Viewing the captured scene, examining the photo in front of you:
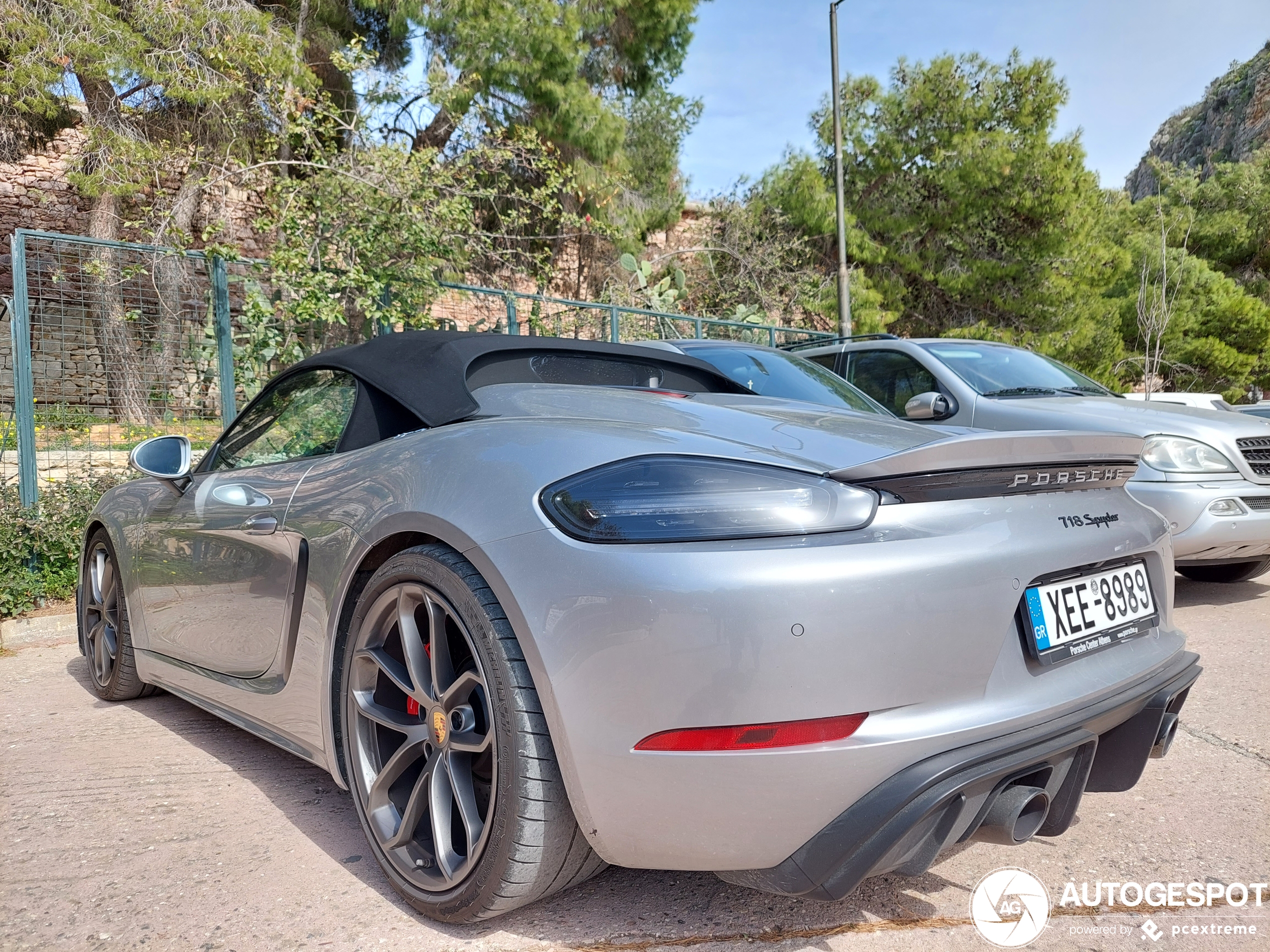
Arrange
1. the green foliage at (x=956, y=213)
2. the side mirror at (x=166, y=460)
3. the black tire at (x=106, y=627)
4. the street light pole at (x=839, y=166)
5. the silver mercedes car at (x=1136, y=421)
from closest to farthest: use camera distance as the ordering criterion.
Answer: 1. the side mirror at (x=166, y=460)
2. the black tire at (x=106, y=627)
3. the silver mercedes car at (x=1136, y=421)
4. the street light pole at (x=839, y=166)
5. the green foliage at (x=956, y=213)

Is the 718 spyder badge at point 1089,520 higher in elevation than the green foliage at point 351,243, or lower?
lower

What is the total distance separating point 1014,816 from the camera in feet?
5.45

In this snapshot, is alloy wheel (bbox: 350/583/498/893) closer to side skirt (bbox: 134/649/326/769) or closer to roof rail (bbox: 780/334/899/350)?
side skirt (bbox: 134/649/326/769)

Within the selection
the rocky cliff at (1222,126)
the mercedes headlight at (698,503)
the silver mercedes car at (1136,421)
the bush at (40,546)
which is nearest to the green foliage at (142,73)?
the bush at (40,546)

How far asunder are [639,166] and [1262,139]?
49501 mm

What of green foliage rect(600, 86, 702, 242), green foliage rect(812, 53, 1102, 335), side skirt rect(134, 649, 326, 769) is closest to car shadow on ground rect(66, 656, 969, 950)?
side skirt rect(134, 649, 326, 769)

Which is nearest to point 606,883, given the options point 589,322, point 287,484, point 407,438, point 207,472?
point 407,438

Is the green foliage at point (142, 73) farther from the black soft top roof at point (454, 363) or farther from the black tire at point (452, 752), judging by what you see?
the black tire at point (452, 752)

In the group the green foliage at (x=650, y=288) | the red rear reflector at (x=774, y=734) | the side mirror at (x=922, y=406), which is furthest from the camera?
the green foliage at (x=650, y=288)

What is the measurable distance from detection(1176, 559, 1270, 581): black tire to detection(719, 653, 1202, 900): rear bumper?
4143mm

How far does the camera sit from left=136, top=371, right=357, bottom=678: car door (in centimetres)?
248

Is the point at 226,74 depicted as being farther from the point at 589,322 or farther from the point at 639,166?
the point at 639,166

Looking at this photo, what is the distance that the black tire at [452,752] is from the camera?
5.61 feet

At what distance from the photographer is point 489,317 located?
8.38m
